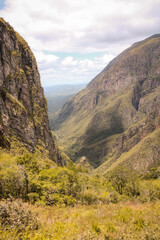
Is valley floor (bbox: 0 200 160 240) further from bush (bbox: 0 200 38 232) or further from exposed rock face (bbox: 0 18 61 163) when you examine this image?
exposed rock face (bbox: 0 18 61 163)

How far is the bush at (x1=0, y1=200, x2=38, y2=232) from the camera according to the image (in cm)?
970

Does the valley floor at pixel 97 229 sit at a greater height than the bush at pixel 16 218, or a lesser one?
lesser

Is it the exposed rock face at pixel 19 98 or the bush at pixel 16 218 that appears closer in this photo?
the bush at pixel 16 218

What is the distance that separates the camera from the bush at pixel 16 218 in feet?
31.8

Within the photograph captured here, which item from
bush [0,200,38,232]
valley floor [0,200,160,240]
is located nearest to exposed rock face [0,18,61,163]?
bush [0,200,38,232]

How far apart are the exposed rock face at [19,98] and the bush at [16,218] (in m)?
46.3

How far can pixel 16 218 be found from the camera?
10.0m

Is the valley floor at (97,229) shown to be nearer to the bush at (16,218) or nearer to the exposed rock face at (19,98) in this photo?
the bush at (16,218)

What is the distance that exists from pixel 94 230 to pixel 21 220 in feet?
17.0

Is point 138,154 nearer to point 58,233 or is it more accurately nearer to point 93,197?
point 93,197

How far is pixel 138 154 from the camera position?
170m

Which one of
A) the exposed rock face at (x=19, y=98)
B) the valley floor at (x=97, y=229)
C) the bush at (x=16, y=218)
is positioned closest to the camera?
the valley floor at (x=97, y=229)

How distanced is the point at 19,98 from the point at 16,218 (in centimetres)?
8479

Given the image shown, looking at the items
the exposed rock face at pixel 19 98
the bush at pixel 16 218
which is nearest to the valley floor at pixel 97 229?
the bush at pixel 16 218
